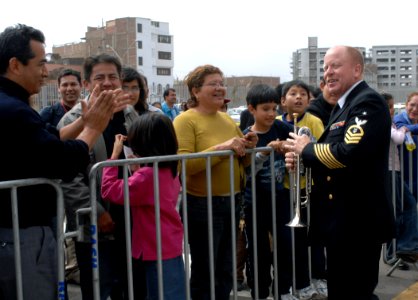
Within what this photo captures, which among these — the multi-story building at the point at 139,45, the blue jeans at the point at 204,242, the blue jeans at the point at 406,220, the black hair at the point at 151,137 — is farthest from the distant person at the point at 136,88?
the multi-story building at the point at 139,45

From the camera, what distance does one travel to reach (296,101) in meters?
5.22

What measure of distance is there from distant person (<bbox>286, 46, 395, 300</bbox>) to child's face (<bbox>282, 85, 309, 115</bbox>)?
1.38m

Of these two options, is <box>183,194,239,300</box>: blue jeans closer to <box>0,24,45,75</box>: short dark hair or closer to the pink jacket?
the pink jacket

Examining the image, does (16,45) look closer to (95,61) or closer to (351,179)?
(95,61)

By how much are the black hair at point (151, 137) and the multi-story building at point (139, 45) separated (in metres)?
82.9

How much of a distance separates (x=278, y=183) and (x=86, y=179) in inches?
64.5

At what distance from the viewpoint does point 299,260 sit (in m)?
4.72

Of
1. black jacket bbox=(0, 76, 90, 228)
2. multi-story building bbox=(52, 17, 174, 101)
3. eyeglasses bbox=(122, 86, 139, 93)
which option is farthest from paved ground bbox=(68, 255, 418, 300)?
multi-story building bbox=(52, 17, 174, 101)

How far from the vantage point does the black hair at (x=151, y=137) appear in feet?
11.5

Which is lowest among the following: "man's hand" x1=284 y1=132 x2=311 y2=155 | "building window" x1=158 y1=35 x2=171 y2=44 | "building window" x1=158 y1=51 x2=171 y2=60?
"man's hand" x1=284 y1=132 x2=311 y2=155

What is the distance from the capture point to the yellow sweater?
160 inches

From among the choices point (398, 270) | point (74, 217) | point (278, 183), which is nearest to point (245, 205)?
point (278, 183)

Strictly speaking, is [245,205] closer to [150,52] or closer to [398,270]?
[398,270]

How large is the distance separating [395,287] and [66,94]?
3798mm
